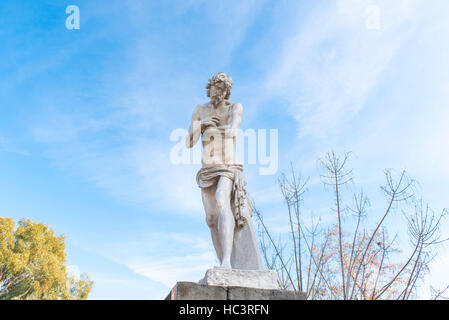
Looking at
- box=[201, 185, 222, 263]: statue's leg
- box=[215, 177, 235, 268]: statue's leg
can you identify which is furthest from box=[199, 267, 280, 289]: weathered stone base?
box=[201, 185, 222, 263]: statue's leg

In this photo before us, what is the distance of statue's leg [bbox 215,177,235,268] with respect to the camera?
4.64 meters

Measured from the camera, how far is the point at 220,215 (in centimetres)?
484

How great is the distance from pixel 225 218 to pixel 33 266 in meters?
21.7

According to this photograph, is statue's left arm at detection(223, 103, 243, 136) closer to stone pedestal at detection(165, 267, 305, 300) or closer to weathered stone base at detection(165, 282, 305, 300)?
stone pedestal at detection(165, 267, 305, 300)

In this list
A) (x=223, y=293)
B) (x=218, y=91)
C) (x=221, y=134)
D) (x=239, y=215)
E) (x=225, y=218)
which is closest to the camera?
(x=223, y=293)

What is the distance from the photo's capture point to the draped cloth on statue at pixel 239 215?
15.6 ft

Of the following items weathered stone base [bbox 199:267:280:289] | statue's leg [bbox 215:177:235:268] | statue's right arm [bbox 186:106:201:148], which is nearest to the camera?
weathered stone base [bbox 199:267:280:289]

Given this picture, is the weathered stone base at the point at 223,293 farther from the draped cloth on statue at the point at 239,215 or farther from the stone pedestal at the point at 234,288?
the draped cloth on statue at the point at 239,215

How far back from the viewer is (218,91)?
5.73m

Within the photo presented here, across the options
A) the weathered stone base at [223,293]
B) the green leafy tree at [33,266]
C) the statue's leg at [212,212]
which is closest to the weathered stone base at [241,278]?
the weathered stone base at [223,293]

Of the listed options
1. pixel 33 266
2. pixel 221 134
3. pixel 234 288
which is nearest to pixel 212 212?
pixel 221 134

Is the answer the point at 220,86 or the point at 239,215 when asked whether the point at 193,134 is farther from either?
the point at 239,215

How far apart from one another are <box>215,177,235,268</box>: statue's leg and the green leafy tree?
2024cm
